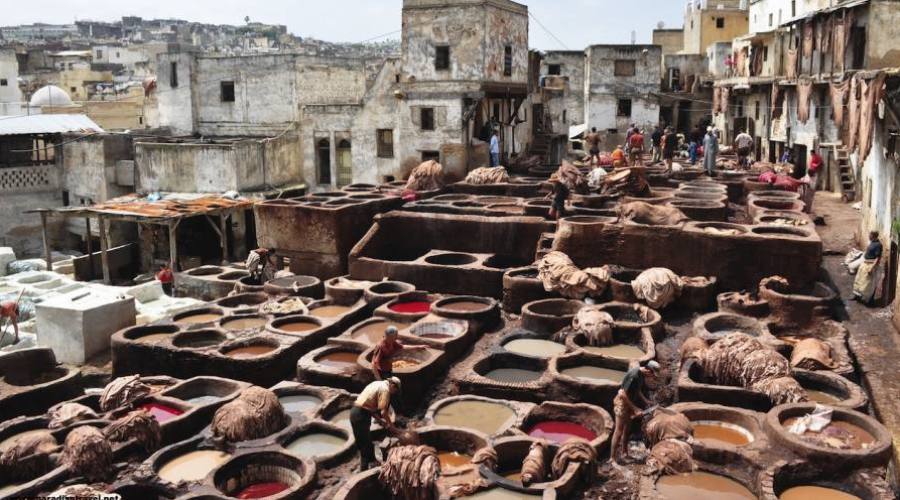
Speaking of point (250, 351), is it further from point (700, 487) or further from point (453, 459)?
point (700, 487)

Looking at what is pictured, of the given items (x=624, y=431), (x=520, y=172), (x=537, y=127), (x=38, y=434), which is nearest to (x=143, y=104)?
(x=537, y=127)

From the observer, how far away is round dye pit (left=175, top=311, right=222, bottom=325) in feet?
44.9

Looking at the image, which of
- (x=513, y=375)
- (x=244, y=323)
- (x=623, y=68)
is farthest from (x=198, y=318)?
(x=623, y=68)

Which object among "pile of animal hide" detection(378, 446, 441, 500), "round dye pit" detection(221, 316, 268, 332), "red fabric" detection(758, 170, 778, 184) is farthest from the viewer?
"red fabric" detection(758, 170, 778, 184)

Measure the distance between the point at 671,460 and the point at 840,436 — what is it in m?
1.98

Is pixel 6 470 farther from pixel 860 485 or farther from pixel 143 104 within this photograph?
pixel 143 104

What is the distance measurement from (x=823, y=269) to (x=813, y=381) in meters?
5.12

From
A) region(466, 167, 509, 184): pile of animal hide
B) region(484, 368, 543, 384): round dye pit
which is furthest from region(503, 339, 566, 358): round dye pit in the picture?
region(466, 167, 509, 184): pile of animal hide

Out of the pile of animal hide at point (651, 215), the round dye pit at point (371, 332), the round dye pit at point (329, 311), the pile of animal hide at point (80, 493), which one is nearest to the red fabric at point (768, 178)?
the pile of animal hide at point (651, 215)

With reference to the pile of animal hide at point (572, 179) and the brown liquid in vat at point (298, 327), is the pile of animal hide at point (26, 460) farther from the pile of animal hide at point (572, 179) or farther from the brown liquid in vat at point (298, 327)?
the pile of animal hide at point (572, 179)

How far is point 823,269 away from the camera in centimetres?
1426

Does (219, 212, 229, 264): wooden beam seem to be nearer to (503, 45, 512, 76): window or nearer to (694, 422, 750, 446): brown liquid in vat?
(503, 45, 512, 76): window

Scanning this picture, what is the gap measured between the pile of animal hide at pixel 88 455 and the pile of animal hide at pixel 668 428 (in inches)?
245

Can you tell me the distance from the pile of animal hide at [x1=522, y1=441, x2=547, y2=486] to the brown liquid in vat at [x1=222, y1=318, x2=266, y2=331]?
659 cm
